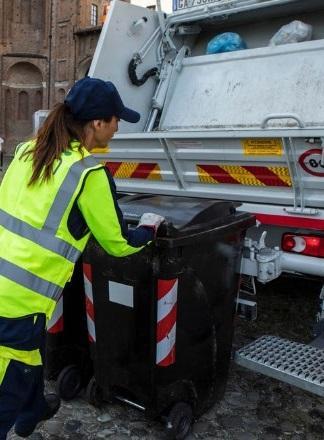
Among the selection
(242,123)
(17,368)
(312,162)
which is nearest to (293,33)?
(242,123)

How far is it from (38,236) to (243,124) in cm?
235

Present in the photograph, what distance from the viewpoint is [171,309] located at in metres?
2.20

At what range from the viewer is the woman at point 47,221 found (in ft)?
5.67

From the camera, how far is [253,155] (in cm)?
288

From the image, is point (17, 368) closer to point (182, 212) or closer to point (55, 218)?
point (55, 218)

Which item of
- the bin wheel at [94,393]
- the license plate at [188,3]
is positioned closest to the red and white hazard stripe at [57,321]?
the bin wheel at [94,393]

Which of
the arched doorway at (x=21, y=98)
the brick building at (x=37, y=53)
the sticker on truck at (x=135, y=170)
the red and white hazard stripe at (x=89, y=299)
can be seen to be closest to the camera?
the red and white hazard stripe at (x=89, y=299)

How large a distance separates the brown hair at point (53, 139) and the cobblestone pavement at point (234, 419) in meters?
1.34

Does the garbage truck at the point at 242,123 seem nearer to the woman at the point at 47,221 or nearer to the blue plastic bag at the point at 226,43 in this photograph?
the blue plastic bag at the point at 226,43

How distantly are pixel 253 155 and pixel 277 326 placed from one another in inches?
61.9

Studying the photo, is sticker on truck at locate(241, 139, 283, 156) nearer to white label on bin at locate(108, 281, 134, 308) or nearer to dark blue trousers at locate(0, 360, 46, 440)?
white label on bin at locate(108, 281, 134, 308)

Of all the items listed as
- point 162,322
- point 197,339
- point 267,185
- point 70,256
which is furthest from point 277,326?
point 70,256

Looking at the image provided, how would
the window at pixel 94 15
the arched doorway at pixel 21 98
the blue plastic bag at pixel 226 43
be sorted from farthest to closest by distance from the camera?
the arched doorway at pixel 21 98
the window at pixel 94 15
the blue plastic bag at pixel 226 43

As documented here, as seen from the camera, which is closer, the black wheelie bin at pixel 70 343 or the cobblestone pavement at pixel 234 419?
the cobblestone pavement at pixel 234 419
